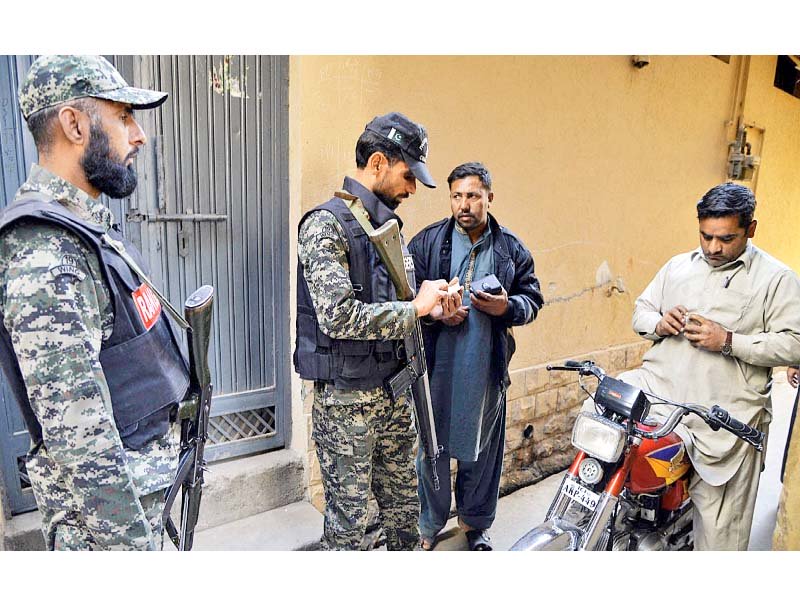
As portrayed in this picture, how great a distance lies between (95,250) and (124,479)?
441 millimetres

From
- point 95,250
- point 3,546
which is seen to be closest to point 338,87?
point 95,250

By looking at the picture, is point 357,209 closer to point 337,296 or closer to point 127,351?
point 337,296

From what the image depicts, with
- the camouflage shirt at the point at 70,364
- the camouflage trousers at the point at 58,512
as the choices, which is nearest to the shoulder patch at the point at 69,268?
the camouflage shirt at the point at 70,364

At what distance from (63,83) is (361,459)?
3.96 ft

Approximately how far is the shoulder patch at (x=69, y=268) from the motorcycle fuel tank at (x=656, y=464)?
1.51m

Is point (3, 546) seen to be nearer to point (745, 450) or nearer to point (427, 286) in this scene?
point (427, 286)

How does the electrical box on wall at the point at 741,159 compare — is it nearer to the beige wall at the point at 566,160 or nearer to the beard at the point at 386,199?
the beige wall at the point at 566,160

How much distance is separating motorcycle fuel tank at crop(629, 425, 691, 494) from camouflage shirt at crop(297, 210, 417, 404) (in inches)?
32.9

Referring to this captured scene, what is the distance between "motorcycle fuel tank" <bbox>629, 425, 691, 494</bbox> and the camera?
59.4 inches

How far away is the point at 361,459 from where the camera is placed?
151 cm

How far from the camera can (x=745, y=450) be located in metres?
Answer: 1.58

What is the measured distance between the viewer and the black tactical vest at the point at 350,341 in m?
1.42

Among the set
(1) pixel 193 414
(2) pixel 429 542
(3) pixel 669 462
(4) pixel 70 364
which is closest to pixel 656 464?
(3) pixel 669 462

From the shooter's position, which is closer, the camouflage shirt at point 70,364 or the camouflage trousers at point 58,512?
the camouflage shirt at point 70,364
